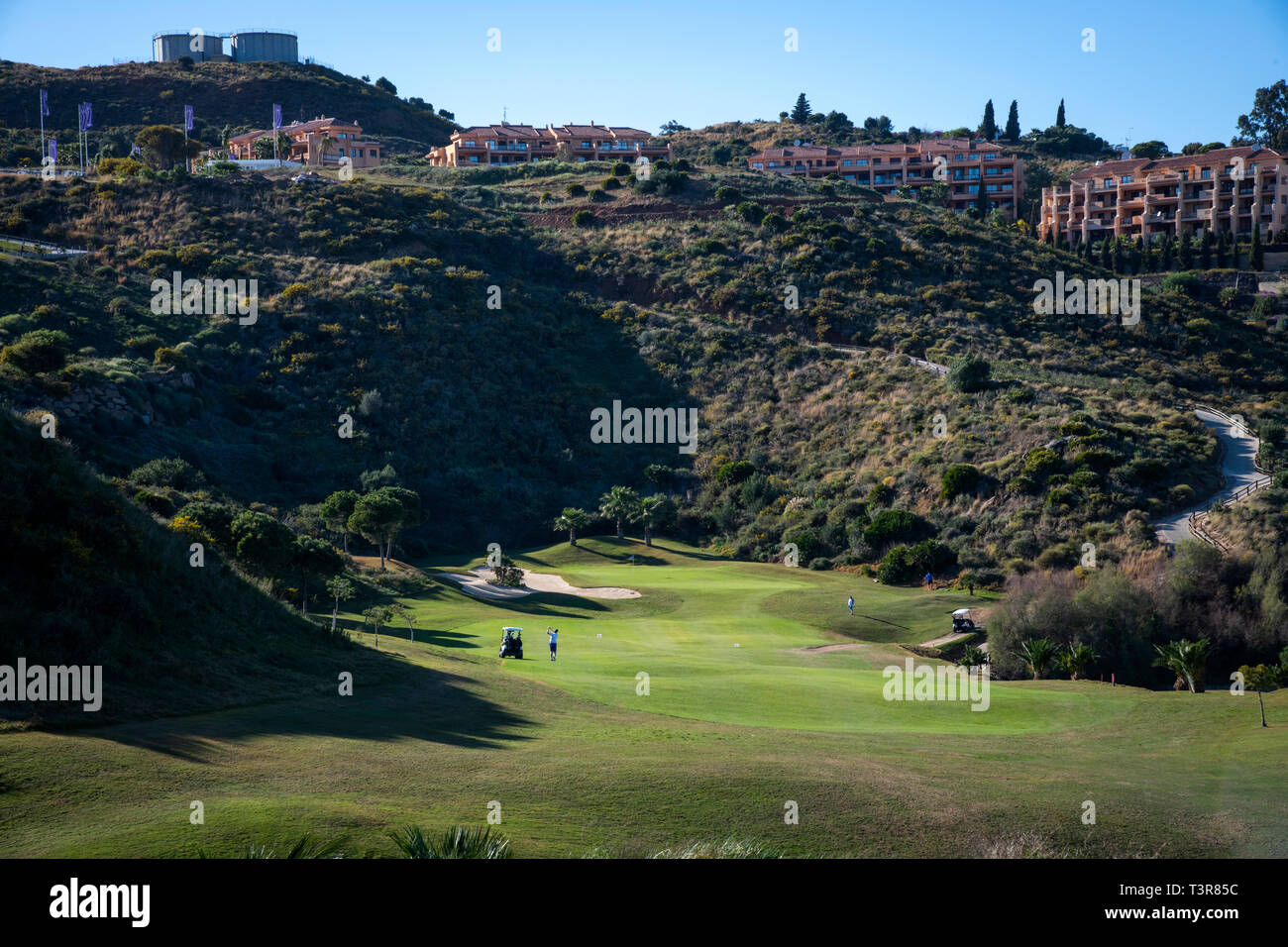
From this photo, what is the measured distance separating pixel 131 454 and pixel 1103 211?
113 m

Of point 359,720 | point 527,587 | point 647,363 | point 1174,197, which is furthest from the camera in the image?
point 1174,197

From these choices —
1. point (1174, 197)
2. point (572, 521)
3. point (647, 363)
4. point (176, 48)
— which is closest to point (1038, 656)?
point (572, 521)

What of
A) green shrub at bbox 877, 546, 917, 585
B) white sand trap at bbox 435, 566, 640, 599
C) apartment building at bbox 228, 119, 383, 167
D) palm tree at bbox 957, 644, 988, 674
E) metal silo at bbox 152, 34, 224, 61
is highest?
metal silo at bbox 152, 34, 224, 61

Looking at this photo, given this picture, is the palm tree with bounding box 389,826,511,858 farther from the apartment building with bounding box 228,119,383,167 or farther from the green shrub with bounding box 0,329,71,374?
the apartment building with bounding box 228,119,383,167

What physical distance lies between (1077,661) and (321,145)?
112641 mm

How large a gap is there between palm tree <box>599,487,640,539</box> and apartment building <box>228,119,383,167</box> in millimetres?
76066

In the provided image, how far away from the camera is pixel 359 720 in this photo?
1881 centimetres

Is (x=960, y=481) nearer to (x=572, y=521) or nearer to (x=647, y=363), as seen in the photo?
(x=572, y=521)

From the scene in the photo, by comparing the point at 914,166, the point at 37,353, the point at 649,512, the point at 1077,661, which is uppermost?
the point at 914,166

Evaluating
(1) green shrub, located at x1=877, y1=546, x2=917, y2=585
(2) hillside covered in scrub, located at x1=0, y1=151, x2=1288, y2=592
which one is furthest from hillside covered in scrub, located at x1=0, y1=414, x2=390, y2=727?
(1) green shrub, located at x1=877, y1=546, x2=917, y2=585

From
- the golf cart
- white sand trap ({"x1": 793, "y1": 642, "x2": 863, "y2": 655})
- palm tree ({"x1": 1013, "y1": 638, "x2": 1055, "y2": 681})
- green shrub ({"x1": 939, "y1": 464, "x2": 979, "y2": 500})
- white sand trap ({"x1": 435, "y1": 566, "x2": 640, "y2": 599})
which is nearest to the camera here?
the golf cart

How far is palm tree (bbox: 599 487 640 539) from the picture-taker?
61.0 m

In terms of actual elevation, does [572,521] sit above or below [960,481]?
below
